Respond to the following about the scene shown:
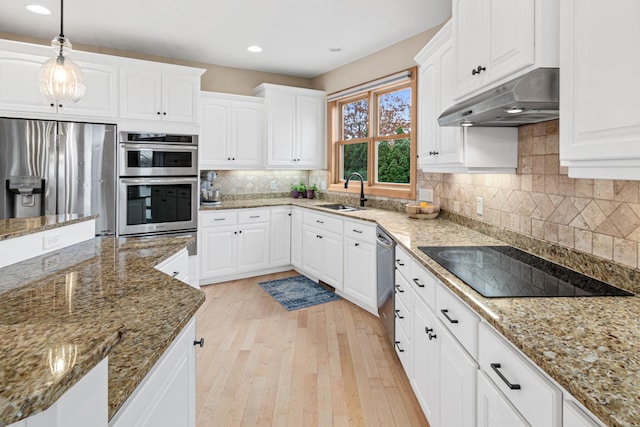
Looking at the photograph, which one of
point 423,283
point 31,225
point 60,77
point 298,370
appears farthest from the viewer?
point 298,370

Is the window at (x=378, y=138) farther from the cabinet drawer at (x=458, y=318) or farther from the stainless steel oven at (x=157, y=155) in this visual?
the cabinet drawer at (x=458, y=318)

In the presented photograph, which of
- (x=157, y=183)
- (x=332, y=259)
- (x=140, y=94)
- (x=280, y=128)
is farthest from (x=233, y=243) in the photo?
(x=140, y=94)

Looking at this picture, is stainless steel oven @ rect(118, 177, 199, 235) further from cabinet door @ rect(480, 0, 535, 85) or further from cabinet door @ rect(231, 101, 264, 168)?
cabinet door @ rect(480, 0, 535, 85)

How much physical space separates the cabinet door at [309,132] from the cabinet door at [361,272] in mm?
1713

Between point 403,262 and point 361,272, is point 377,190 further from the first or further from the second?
point 403,262

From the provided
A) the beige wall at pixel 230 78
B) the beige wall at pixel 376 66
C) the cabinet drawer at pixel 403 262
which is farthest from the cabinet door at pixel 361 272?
the beige wall at pixel 230 78

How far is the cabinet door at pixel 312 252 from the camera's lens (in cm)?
423

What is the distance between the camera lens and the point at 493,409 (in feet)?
3.91

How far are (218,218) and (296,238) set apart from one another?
3.18ft

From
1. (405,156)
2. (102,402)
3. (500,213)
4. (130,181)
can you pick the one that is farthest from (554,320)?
(130,181)

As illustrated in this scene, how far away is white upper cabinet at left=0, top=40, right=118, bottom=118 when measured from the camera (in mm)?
3264

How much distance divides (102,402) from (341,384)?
195 centimetres

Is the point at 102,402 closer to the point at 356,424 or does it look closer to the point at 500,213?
the point at 356,424

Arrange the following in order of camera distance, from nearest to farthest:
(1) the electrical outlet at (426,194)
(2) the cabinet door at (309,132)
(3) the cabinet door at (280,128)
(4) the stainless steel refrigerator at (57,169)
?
(4) the stainless steel refrigerator at (57,169) → (1) the electrical outlet at (426,194) → (3) the cabinet door at (280,128) → (2) the cabinet door at (309,132)
